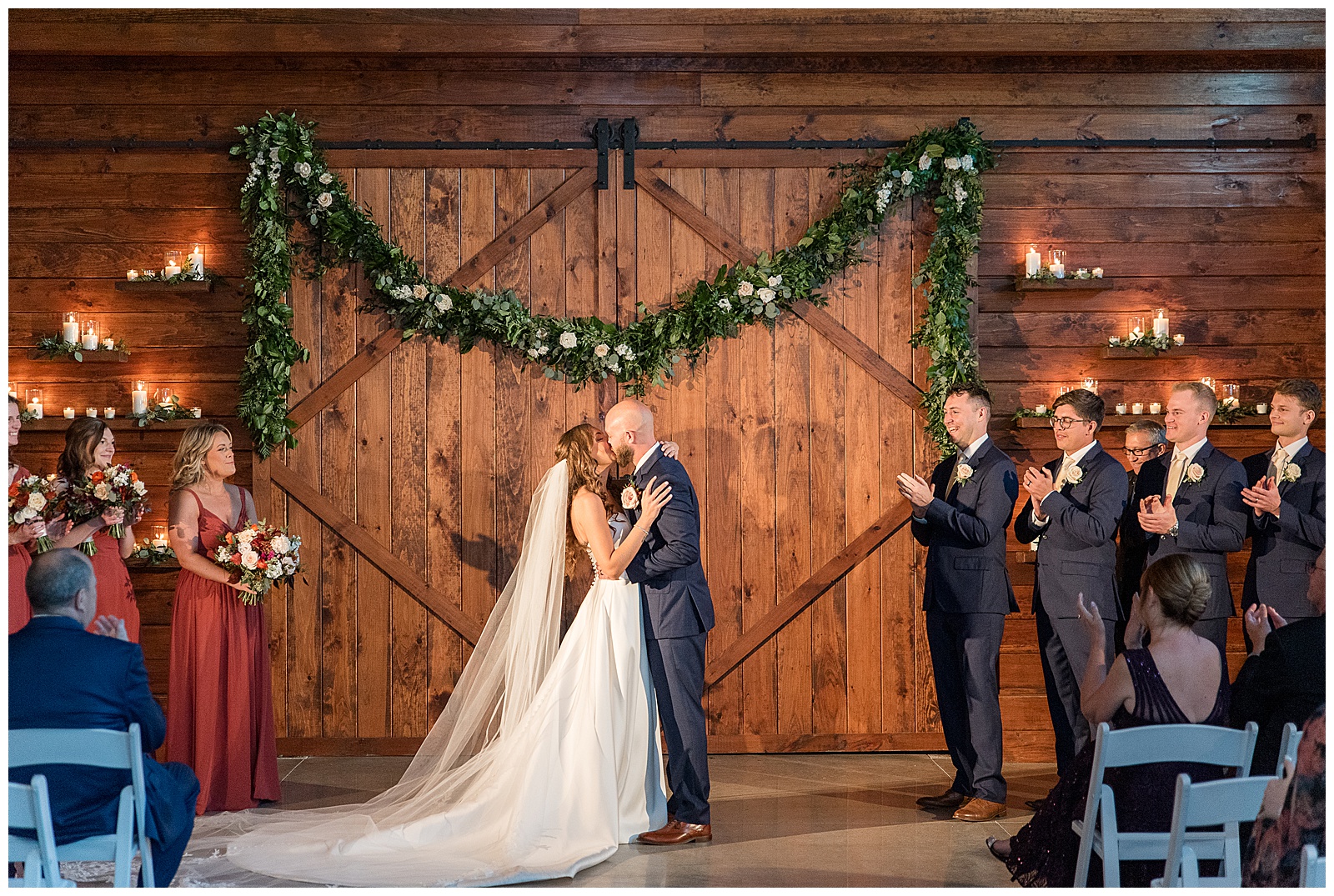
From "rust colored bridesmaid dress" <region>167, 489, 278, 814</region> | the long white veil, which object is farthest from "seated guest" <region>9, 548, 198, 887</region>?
"rust colored bridesmaid dress" <region>167, 489, 278, 814</region>

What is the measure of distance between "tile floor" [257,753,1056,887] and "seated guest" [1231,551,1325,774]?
4.07ft

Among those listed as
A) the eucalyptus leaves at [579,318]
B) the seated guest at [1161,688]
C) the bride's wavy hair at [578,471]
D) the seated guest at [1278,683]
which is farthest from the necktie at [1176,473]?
the bride's wavy hair at [578,471]

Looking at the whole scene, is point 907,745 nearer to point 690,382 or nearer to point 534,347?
point 690,382

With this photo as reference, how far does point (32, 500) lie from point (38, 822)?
2.46 meters

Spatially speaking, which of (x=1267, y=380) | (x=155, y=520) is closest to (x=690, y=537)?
(x=155, y=520)

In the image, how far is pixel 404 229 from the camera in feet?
21.5

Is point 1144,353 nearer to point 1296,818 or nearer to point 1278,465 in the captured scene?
point 1278,465

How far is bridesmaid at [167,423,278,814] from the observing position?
17.7 feet

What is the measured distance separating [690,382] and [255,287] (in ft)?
8.22

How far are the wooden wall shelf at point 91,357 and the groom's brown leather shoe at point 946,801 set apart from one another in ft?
16.2

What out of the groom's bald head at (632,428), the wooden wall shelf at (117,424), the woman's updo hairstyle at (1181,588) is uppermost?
the wooden wall shelf at (117,424)

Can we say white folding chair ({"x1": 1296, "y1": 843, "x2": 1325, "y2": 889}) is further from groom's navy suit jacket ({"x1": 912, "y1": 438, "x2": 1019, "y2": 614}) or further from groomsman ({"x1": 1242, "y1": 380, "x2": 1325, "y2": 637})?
groomsman ({"x1": 1242, "y1": 380, "x2": 1325, "y2": 637})

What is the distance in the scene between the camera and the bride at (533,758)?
4402 millimetres

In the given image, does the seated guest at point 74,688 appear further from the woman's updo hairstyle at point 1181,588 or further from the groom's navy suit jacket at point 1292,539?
the groom's navy suit jacket at point 1292,539
